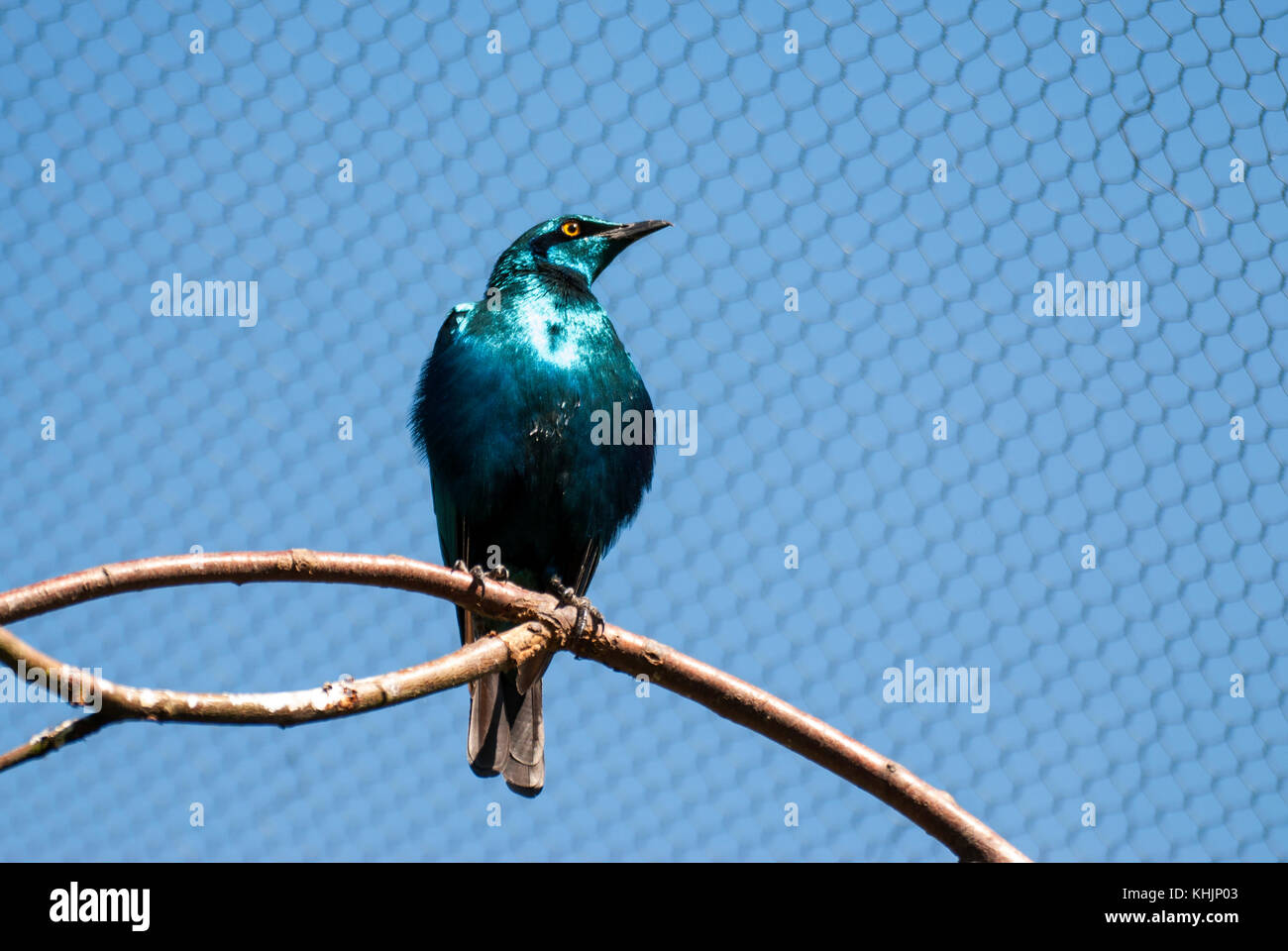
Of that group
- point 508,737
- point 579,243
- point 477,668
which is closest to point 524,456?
point 508,737

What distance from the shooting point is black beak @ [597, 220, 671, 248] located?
18.4 ft

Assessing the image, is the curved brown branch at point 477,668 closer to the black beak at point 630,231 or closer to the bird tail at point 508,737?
the bird tail at point 508,737

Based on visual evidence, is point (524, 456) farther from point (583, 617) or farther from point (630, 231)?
point (583, 617)

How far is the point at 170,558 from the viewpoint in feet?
8.87

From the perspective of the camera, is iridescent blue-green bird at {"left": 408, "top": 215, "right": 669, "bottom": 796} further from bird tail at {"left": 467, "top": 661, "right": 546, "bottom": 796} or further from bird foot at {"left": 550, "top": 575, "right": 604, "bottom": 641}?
bird foot at {"left": 550, "top": 575, "right": 604, "bottom": 641}

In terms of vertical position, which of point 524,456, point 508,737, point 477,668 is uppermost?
point 524,456

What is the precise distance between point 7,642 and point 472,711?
255 cm

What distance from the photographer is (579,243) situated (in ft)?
18.3

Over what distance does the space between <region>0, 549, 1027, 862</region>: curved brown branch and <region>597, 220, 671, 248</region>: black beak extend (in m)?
2.67

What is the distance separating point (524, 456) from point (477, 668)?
6.21 feet

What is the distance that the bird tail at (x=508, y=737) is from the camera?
15.0 feet

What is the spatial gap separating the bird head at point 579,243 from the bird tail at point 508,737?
171 centimetres
